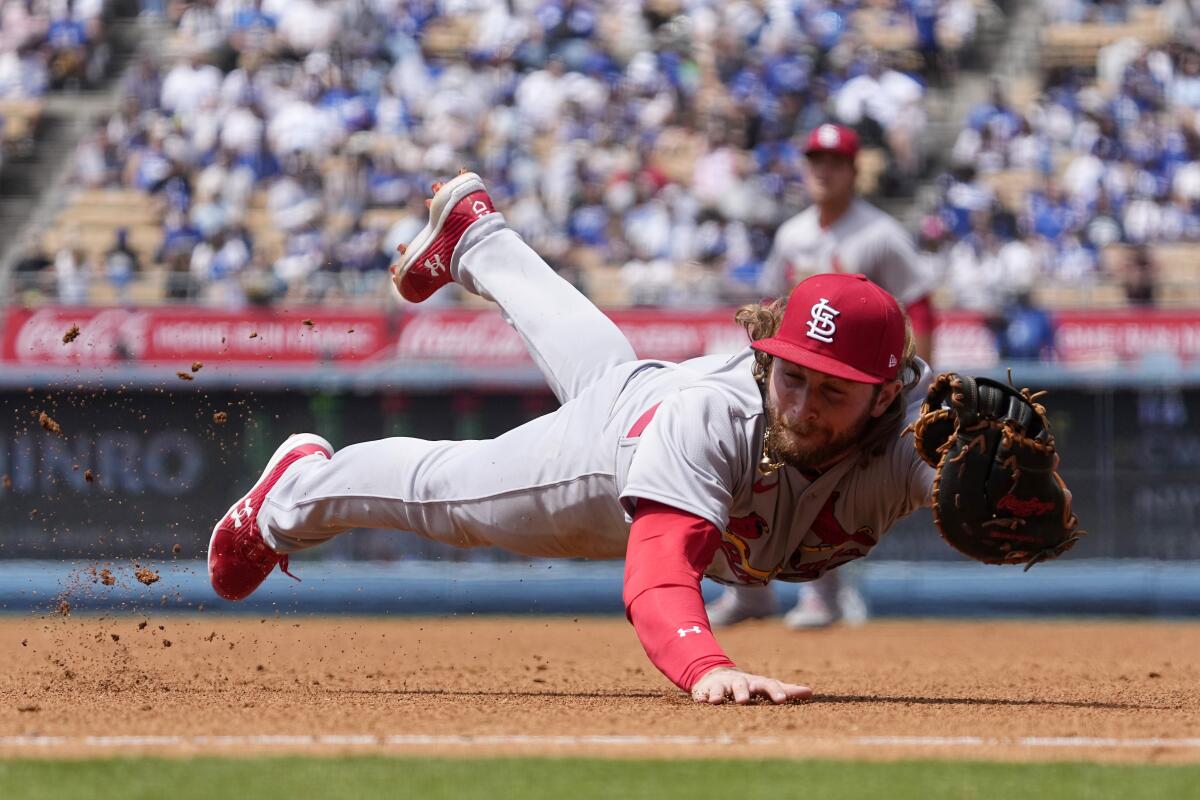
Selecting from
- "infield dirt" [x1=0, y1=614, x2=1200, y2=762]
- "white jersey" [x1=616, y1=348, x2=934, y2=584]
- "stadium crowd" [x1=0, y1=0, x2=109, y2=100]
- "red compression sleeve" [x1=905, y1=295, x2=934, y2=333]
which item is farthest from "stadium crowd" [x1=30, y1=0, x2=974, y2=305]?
"white jersey" [x1=616, y1=348, x2=934, y2=584]

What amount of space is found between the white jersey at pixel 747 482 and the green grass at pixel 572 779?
Result: 3.06 feet

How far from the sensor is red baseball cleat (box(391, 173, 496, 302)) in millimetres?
5598

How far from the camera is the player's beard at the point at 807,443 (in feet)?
14.2

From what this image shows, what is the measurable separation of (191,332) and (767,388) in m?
8.40

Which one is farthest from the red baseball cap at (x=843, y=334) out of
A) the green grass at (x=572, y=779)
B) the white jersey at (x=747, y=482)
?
the green grass at (x=572, y=779)

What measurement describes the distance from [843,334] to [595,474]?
0.85 metres

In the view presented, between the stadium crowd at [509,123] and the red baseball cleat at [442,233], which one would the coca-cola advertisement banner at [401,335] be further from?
the red baseball cleat at [442,233]

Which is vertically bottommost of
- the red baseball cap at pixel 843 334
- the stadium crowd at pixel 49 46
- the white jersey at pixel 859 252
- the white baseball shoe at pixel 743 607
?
the white baseball shoe at pixel 743 607

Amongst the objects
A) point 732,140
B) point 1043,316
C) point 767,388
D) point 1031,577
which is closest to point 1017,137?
point 732,140

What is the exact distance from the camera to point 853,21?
16141 mm

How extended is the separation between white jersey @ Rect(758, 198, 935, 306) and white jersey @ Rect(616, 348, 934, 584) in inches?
118

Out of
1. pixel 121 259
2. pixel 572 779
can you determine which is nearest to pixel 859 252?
pixel 572 779

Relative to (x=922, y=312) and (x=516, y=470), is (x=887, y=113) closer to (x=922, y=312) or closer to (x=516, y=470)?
(x=922, y=312)

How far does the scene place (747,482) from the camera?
14.6ft
